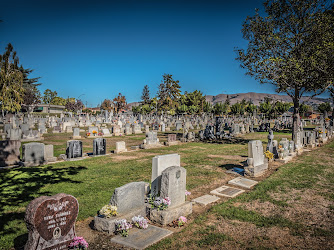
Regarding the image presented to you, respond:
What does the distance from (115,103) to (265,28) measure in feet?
208

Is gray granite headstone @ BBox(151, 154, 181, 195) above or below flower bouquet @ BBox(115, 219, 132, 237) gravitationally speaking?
above

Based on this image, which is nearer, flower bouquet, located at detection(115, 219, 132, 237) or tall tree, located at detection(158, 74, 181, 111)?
flower bouquet, located at detection(115, 219, 132, 237)

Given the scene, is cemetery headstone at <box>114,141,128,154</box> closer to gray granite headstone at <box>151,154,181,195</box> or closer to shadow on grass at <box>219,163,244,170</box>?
shadow on grass at <box>219,163,244,170</box>

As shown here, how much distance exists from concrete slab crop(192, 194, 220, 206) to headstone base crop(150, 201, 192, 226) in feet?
3.55

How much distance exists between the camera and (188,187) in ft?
26.9

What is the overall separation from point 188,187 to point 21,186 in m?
5.81

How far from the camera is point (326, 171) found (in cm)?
1034

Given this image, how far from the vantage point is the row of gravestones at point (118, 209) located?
12.7ft

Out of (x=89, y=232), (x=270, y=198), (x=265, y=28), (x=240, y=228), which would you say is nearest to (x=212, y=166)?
(x=270, y=198)

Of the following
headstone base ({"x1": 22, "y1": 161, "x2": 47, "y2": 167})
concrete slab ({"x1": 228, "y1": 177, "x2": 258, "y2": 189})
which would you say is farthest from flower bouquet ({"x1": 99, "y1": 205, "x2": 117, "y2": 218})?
headstone base ({"x1": 22, "y1": 161, "x2": 47, "y2": 167})

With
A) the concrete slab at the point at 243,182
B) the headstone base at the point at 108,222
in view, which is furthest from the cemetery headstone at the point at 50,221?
the concrete slab at the point at 243,182

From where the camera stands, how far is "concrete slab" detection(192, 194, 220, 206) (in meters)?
6.83

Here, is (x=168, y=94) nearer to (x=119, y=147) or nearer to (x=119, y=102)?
(x=119, y=102)

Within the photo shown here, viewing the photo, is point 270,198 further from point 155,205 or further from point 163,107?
point 163,107
